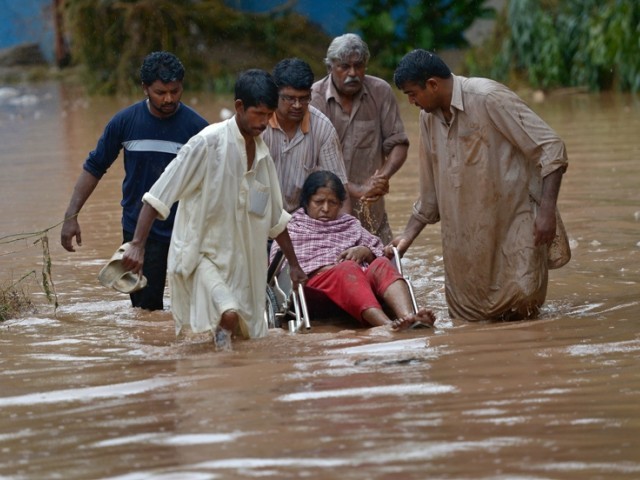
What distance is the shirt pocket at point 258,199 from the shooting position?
6.30 m

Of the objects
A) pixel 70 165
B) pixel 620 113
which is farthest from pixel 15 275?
pixel 620 113

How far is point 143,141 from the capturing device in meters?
7.16

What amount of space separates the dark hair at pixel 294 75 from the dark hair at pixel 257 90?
0.87m

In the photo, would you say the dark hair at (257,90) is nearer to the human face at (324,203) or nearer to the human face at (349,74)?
the human face at (324,203)

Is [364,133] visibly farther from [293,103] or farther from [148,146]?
[148,146]

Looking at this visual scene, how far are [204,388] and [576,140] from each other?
10207mm

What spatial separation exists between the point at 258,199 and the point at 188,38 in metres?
20.1

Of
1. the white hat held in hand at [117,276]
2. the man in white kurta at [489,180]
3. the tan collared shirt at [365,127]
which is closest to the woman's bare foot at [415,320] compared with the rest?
the man in white kurta at [489,180]

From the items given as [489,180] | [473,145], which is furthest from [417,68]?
[489,180]

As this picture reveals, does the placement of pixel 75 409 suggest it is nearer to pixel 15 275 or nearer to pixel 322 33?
pixel 15 275

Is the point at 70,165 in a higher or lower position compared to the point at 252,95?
lower

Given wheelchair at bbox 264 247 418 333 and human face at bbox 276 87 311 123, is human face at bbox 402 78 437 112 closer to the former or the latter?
human face at bbox 276 87 311 123

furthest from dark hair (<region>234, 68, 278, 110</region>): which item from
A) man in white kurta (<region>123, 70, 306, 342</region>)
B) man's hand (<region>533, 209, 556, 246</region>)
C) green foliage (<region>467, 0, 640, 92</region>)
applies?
green foliage (<region>467, 0, 640, 92</region>)

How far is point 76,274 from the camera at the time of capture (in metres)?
8.98
